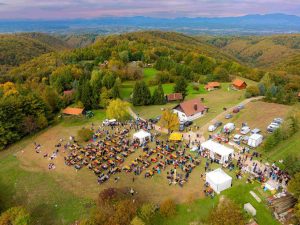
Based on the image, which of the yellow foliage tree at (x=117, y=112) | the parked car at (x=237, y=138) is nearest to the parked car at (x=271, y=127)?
the parked car at (x=237, y=138)

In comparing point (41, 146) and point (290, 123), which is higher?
point (290, 123)

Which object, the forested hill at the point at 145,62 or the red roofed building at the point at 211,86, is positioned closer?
the red roofed building at the point at 211,86

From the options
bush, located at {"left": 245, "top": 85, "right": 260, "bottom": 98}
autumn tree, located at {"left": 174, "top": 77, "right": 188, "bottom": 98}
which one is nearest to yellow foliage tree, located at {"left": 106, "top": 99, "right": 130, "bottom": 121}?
autumn tree, located at {"left": 174, "top": 77, "right": 188, "bottom": 98}

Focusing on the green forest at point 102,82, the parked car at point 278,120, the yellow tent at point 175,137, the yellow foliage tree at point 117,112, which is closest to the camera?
the yellow tent at point 175,137

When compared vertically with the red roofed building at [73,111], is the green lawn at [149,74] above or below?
below

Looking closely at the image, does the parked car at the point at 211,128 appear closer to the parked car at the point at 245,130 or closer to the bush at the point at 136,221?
the parked car at the point at 245,130

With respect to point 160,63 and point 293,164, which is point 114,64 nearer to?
point 160,63

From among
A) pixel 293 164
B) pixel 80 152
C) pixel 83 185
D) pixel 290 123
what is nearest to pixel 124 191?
pixel 83 185
